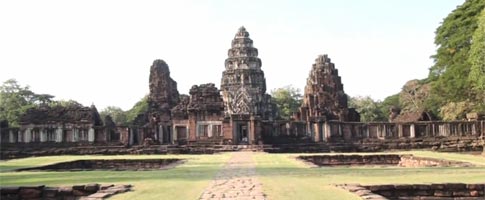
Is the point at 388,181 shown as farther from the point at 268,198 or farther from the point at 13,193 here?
the point at 13,193

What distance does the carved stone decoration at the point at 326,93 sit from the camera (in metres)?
50.7

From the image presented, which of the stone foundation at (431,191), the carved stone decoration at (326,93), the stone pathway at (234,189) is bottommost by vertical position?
the stone foundation at (431,191)

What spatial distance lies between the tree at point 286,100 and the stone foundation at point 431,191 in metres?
77.4

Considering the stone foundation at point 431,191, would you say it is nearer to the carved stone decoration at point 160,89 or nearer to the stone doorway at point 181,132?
the stone doorway at point 181,132

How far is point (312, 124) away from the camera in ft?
136

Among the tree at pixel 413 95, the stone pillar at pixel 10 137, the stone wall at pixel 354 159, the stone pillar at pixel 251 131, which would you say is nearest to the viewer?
the stone wall at pixel 354 159

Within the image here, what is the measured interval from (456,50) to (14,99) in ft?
165

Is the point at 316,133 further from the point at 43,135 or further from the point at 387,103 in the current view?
the point at 387,103

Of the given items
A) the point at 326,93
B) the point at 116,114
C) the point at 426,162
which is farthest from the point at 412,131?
the point at 116,114

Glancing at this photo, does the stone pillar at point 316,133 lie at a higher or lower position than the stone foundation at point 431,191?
higher

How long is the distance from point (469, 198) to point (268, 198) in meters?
4.33

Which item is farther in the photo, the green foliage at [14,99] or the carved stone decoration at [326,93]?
the green foliage at [14,99]

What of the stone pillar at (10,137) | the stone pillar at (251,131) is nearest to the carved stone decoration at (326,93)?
the stone pillar at (251,131)

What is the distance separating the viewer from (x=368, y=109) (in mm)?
87875
